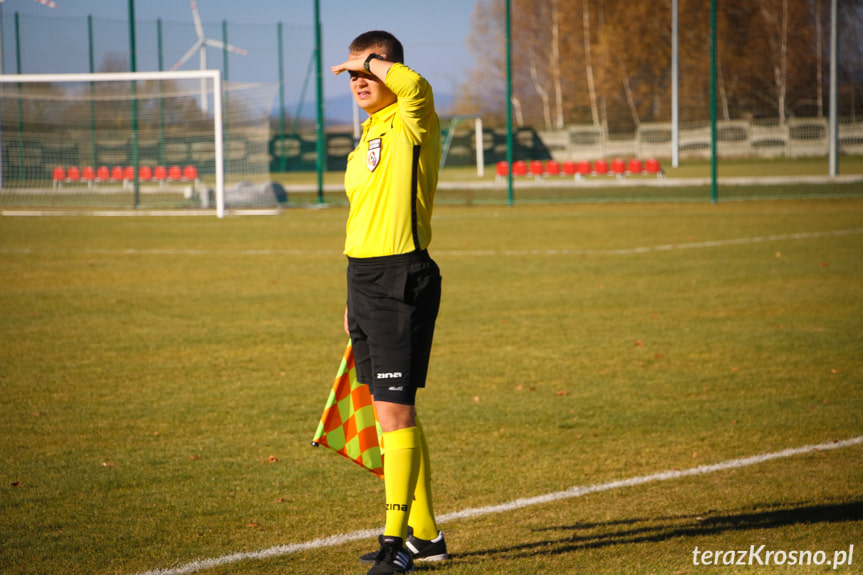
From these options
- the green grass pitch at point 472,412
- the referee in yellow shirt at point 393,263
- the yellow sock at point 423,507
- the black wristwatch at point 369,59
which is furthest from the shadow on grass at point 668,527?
the black wristwatch at point 369,59

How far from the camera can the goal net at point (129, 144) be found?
25.8m

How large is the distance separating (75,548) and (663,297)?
26.4 feet

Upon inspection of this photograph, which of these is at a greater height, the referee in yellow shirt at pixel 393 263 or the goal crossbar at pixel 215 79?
the goal crossbar at pixel 215 79

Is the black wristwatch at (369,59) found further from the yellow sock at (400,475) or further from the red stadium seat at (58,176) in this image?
the red stadium seat at (58,176)

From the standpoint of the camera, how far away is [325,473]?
525 centimetres

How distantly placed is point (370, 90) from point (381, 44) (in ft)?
0.58

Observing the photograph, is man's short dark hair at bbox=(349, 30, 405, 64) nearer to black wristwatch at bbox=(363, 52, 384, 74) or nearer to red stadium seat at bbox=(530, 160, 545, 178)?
black wristwatch at bbox=(363, 52, 384, 74)

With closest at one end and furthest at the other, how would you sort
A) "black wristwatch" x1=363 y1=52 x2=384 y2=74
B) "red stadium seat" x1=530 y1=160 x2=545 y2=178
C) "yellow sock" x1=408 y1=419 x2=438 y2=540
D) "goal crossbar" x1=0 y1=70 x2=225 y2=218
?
1. "black wristwatch" x1=363 y1=52 x2=384 y2=74
2. "yellow sock" x1=408 y1=419 x2=438 y2=540
3. "goal crossbar" x1=0 y1=70 x2=225 y2=218
4. "red stadium seat" x1=530 y1=160 x2=545 y2=178

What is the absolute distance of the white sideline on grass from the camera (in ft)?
13.1

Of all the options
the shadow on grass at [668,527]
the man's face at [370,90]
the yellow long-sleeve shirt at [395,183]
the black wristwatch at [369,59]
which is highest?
the black wristwatch at [369,59]

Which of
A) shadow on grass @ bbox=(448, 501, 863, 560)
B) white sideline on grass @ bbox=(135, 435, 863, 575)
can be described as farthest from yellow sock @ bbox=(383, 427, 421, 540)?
white sideline on grass @ bbox=(135, 435, 863, 575)

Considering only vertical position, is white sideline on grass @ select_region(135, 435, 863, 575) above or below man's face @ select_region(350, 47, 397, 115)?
below

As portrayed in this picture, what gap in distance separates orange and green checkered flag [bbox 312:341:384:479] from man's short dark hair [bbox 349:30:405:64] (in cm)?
123

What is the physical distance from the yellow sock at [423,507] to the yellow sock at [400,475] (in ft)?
0.42
